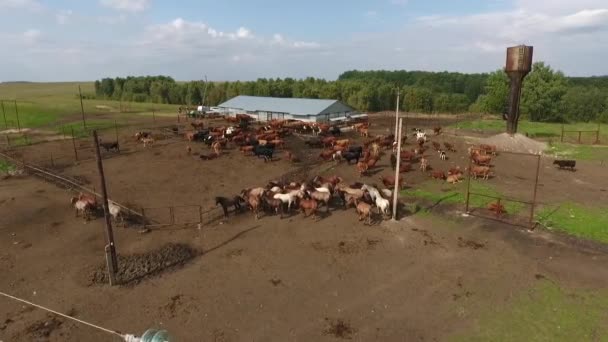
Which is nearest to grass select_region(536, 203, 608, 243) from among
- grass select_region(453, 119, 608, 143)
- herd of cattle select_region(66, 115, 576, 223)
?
herd of cattle select_region(66, 115, 576, 223)

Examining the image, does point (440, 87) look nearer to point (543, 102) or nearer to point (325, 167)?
point (543, 102)

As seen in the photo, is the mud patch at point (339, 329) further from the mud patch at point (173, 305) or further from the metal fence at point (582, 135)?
the metal fence at point (582, 135)

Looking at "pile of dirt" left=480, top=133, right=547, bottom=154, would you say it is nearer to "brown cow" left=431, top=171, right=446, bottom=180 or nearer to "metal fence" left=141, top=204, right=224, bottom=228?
"brown cow" left=431, top=171, right=446, bottom=180

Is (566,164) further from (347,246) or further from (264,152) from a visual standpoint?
(264,152)

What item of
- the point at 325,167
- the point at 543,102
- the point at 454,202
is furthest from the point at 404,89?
the point at 454,202

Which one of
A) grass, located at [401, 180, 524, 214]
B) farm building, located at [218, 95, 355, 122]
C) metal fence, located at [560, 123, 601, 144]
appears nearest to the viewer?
grass, located at [401, 180, 524, 214]

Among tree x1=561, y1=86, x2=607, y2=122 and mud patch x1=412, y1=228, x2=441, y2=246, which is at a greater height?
tree x1=561, y1=86, x2=607, y2=122

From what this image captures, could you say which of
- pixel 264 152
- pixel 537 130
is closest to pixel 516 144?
pixel 537 130

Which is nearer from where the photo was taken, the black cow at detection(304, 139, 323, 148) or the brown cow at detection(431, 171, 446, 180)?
the brown cow at detection(431, 171, 446, 180)
